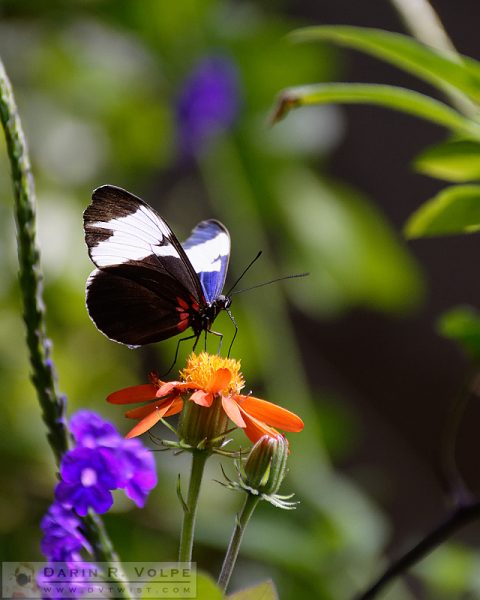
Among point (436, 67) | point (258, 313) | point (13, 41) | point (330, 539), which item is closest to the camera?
point (436, 67)

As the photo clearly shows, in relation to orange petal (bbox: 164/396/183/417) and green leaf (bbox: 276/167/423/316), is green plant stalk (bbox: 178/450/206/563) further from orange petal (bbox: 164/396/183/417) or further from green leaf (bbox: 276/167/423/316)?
green leaf (bbox: 276/167/423/316)

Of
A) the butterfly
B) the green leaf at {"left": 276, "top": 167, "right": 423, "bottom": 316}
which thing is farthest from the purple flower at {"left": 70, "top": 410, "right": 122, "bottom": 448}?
the green leaf at {"left": 276, "top": 167, "right": 423, "bottom": 316}

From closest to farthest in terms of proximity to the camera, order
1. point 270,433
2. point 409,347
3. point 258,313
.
Answer: 1. point 270,433
2. point 258,313
3. point 409,347

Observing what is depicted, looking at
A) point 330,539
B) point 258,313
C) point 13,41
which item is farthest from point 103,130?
point 330,539

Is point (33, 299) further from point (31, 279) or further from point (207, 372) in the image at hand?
point (207, 372)

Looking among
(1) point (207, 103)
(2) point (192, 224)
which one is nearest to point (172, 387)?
(1) point (207, 103)

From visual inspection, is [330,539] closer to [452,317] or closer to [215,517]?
[215,517]
